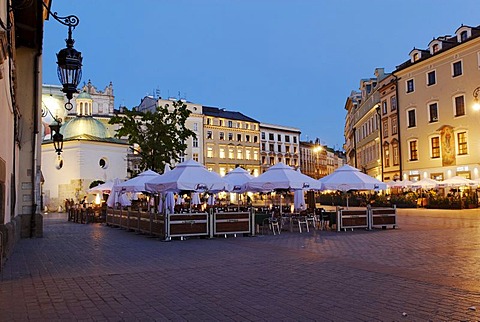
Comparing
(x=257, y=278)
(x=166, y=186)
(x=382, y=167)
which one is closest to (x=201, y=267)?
(x=257, y=278)

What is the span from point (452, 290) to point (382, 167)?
4595cm

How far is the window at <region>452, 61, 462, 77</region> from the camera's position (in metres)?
39.9

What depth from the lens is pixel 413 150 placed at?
1813 inches

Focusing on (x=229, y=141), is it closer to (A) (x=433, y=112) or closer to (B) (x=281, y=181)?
(A) (x=433, y=112)

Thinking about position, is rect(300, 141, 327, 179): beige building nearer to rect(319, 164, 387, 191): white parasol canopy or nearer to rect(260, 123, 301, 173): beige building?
rect(260, 123, 301, 173): beige building

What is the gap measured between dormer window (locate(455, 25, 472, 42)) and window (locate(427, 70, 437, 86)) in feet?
11.8

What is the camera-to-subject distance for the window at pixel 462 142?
3956cm

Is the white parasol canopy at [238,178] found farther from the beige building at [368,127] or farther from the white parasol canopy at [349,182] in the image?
the beige building at [368,127]

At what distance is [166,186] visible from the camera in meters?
17.5

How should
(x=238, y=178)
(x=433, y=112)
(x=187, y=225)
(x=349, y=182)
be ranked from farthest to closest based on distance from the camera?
1. (x=433, y=112)
2. (x=238, y=178)
3. (x=349, y=182)
4. (x=187, y=225)

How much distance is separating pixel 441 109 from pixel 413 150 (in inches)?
208

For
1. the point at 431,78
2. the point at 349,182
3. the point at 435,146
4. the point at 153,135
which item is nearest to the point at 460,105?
the point at 431,78

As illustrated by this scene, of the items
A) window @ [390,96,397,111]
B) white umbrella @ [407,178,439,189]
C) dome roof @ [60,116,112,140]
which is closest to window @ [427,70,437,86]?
window @ [390,96,397,111]

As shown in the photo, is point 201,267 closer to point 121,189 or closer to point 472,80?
point 121,189
